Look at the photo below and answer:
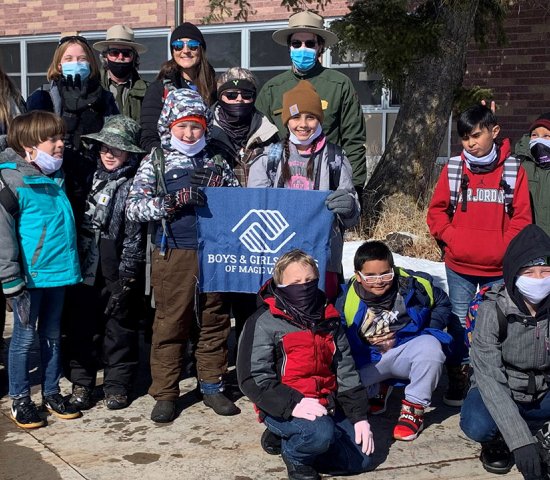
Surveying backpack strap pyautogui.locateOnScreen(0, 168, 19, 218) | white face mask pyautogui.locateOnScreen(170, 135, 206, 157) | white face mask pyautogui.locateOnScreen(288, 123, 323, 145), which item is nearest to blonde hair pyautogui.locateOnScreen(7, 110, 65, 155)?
backpack strap pyautogui.locateOnScreen(0, 168, 19, 218)

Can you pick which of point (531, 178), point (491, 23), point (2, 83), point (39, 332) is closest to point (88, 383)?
point (39, 332)

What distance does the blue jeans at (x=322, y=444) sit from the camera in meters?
3.88

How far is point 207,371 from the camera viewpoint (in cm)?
486

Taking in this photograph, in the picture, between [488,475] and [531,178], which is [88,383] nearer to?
[488,475]

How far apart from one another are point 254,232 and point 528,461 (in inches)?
75.5

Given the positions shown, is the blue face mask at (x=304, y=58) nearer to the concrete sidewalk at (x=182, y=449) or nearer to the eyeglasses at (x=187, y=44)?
A: the eyeglasses at (x=187, y=44)

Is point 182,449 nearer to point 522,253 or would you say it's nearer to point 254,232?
point 254,232

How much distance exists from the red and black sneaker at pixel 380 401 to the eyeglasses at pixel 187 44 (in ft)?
7.88

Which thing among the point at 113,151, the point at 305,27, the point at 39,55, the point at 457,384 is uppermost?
the point at 39,55

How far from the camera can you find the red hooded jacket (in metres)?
4.79

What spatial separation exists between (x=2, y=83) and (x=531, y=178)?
10.7 feet

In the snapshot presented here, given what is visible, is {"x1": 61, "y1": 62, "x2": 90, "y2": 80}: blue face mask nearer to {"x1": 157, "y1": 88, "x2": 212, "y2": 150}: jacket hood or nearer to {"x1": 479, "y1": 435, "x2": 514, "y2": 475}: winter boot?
{"x1": 157, "y1": 88, "x2": 212, "y2": 150}: jacket hood

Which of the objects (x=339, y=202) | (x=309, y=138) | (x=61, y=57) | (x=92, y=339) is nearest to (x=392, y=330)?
(x=339, y=202)

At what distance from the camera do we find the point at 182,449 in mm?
4293
